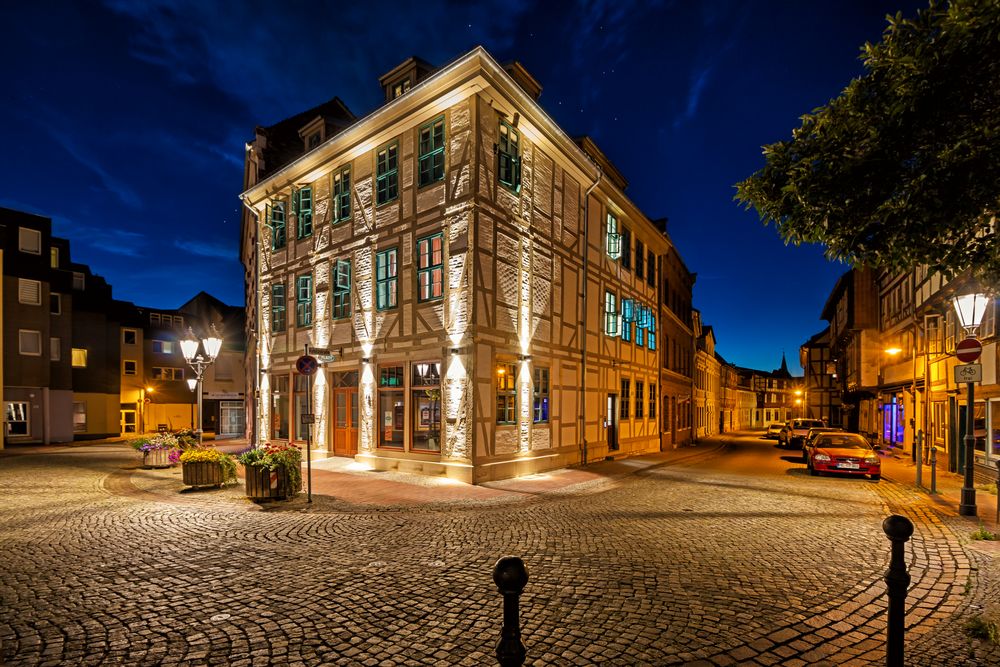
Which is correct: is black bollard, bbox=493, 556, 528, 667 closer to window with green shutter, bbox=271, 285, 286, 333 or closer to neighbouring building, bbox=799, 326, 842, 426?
window with green shutter, bbox=271, 285, 286, 333

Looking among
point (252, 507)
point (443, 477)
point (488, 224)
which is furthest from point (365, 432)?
point (488, 224)

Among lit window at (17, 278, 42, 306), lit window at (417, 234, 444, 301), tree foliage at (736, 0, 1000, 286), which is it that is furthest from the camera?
lit window at (17, 278, 42, 306)

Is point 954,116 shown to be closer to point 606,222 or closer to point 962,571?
point 962,571

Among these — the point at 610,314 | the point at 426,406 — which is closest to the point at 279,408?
the point at 426,406

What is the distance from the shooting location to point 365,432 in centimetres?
1521

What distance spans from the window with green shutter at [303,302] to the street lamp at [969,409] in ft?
58.5

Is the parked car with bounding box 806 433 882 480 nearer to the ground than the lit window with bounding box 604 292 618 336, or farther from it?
nearer to the ground

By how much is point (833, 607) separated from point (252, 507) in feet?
30.8

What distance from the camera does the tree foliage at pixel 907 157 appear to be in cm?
411

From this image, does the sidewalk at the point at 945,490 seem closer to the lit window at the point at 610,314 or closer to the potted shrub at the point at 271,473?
the lit window at the point at 610,314

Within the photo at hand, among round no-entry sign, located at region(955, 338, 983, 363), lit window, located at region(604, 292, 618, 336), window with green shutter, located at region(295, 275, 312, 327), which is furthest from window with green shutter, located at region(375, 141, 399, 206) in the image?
round no-entry sign, located at region(955, 338, 983, 363)

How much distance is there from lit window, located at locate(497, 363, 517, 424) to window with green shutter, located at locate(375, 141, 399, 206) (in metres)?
6.16

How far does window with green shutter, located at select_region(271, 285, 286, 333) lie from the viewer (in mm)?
19859

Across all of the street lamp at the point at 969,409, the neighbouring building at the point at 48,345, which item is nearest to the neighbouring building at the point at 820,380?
the street lamp at the point at 969,409
